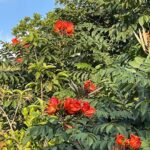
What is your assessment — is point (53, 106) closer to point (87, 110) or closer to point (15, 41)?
point (87, 110)

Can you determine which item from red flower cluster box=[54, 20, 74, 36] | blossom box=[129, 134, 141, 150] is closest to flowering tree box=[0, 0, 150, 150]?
red flower cluster box=[54, 20, 74, 36]

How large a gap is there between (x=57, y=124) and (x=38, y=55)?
233 centimetres

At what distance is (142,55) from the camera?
396 cm

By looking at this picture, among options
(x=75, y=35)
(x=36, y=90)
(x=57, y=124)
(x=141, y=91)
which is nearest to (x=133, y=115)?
(x=141, y=91)

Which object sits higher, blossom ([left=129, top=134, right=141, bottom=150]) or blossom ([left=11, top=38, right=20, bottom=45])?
blossom ([left=11, top=38, right=20, bottom=45])

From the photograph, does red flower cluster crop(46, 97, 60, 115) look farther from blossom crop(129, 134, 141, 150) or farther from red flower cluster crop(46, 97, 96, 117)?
blossom crop(129, 134, 141, 150)

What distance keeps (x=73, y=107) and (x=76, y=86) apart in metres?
0.49

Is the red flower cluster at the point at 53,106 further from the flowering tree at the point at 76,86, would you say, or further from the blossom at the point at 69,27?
the blossom at the point at 69,27

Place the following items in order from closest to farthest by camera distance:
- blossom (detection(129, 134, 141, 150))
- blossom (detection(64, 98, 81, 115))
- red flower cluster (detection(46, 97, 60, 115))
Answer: blossom (detection(129, 134, 141, 150)) → blossom (detection(64, 98, 81, 115)) → red flower cluster (detection(46, 97, 60, 115))

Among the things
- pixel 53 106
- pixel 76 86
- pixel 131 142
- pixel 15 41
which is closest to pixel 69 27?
pixel 15 41

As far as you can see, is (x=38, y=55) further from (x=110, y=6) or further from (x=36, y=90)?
(x=110, y=6)

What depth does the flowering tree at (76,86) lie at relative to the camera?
10.8ft

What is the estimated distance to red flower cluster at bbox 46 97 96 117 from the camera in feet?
10.5

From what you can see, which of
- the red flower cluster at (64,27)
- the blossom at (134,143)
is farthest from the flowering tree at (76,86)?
the blossom at (134,143)
